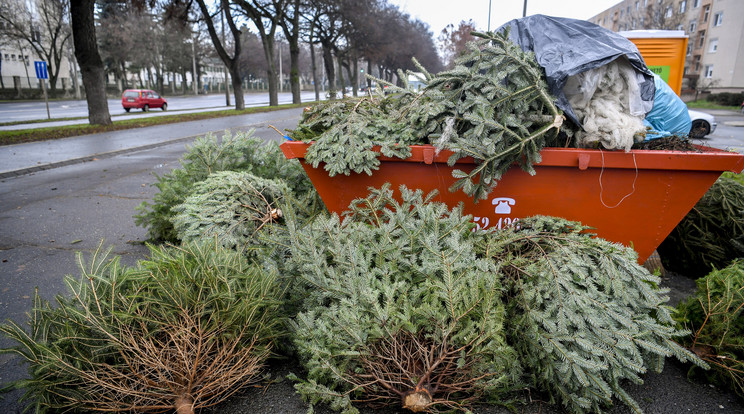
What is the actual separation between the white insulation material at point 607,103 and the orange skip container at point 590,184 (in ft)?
0.54

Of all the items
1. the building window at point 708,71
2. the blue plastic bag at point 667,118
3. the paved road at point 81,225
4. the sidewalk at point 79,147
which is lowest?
the paved road at point 81,225

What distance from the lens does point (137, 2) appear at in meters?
19.8

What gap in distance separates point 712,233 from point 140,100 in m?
35.9

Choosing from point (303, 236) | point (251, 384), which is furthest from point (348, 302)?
point (251, 384)

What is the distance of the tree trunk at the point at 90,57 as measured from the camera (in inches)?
590

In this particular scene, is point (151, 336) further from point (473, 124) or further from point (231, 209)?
point (473, 124)

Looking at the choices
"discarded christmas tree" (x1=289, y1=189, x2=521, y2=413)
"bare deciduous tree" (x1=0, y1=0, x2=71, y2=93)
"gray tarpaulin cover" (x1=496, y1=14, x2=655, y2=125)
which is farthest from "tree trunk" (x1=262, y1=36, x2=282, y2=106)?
"discarded christmas tree" (x1=289, y1=189, x2=521, y2=413)

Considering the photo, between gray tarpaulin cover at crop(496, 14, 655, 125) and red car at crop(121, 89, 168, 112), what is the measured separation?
1349 inches

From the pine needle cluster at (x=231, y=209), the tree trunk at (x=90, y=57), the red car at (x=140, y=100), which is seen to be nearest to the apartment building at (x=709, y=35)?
the red car at (x=140, y=100)

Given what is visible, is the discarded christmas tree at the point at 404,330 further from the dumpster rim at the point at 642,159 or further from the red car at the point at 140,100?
the red car at the point at 140,100

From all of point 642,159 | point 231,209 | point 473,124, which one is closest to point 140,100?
point 231,209

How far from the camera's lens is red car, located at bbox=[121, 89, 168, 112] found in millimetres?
32312

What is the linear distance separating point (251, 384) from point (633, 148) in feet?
10.9

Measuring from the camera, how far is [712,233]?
170 inches
